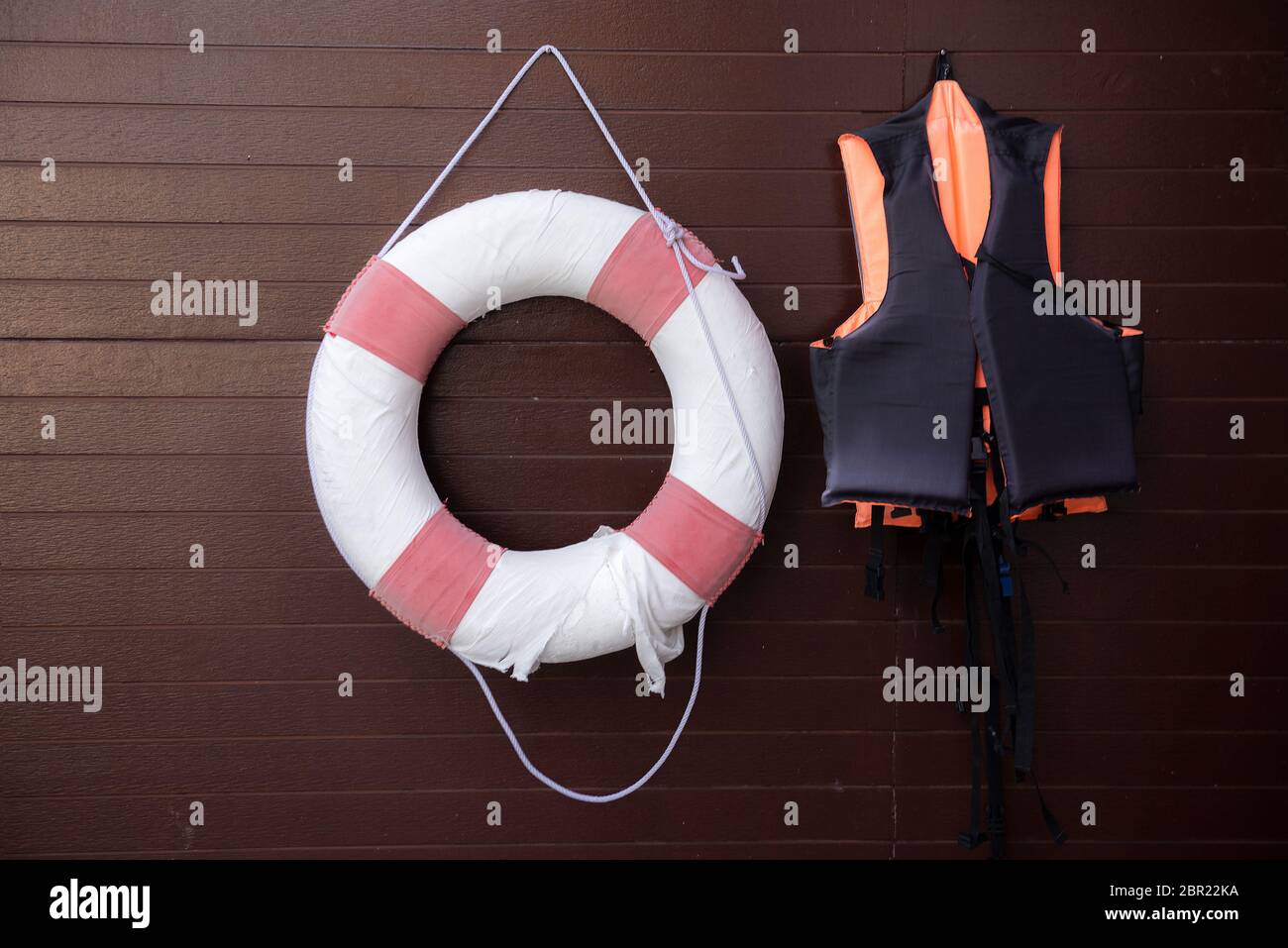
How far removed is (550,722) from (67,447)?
1037 millimetres

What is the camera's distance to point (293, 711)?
5.57 feet

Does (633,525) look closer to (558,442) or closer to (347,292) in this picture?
(558,442)

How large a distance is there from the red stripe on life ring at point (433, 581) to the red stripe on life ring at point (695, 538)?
0.29 m

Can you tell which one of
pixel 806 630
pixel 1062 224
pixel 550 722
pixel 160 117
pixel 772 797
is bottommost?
pixel 772 797

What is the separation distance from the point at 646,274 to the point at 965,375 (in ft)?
1.85

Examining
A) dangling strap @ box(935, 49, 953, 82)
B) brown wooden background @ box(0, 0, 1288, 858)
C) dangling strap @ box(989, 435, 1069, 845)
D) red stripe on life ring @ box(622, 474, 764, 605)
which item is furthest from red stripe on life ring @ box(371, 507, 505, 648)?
dangling strap @ box(935, 49, 953, 82)

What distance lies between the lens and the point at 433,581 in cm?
148

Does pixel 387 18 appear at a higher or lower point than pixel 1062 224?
higher

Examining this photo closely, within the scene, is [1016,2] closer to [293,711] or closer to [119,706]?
[293,711]

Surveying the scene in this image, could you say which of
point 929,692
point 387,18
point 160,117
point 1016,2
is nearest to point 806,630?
point 929,692

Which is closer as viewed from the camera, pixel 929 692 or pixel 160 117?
pixel 160 117

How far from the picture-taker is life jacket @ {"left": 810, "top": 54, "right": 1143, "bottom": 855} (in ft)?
4.87

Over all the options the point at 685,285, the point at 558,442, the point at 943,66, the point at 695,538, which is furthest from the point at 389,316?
the point at 943,66

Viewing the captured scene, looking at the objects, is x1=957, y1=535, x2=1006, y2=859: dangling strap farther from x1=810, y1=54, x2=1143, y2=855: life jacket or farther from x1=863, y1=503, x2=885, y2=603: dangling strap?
x1=863, y1=503, x2=885, y2=603: dangling strap
